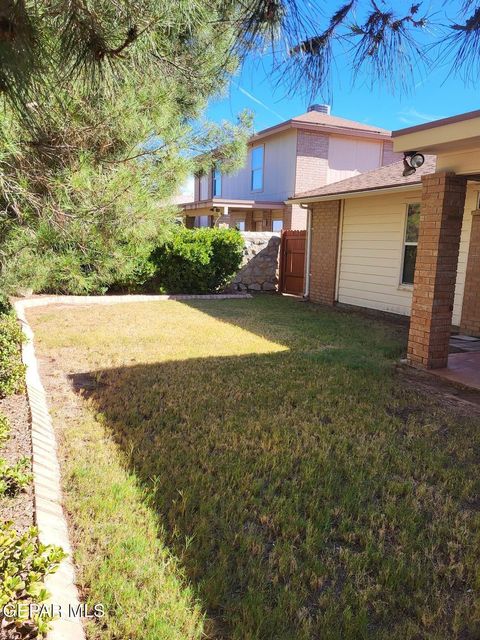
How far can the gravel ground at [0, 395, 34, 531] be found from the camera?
2.45 metres

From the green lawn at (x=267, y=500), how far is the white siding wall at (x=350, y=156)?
12.8 metres

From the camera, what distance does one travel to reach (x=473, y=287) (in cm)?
807

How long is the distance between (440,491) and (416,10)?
2920 millimetres

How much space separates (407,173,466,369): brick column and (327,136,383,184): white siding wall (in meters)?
12.2

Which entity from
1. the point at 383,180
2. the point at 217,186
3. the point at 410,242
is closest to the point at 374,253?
the point at 410,242

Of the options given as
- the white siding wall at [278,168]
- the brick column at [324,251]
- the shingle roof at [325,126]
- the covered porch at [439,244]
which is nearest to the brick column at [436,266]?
the covered porch at [439,244]

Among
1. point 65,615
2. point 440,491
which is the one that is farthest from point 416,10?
point 65,615

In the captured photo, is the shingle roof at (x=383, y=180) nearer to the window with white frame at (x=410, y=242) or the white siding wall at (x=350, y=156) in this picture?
the window with white frame at (x=410, y=242)

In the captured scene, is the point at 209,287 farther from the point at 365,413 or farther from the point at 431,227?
the point at 365,413

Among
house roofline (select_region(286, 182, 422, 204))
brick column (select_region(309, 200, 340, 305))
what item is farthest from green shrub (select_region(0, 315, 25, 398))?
brick column (select_region(309, 200, 340, 305))

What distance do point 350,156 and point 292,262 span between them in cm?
583

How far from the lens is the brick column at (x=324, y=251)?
11828 millimetres

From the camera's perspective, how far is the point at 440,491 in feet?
10.1

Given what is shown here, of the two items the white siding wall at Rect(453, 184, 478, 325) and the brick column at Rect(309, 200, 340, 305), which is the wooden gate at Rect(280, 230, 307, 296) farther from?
the white siding wall at Rect(453, 184, 478, 325)
